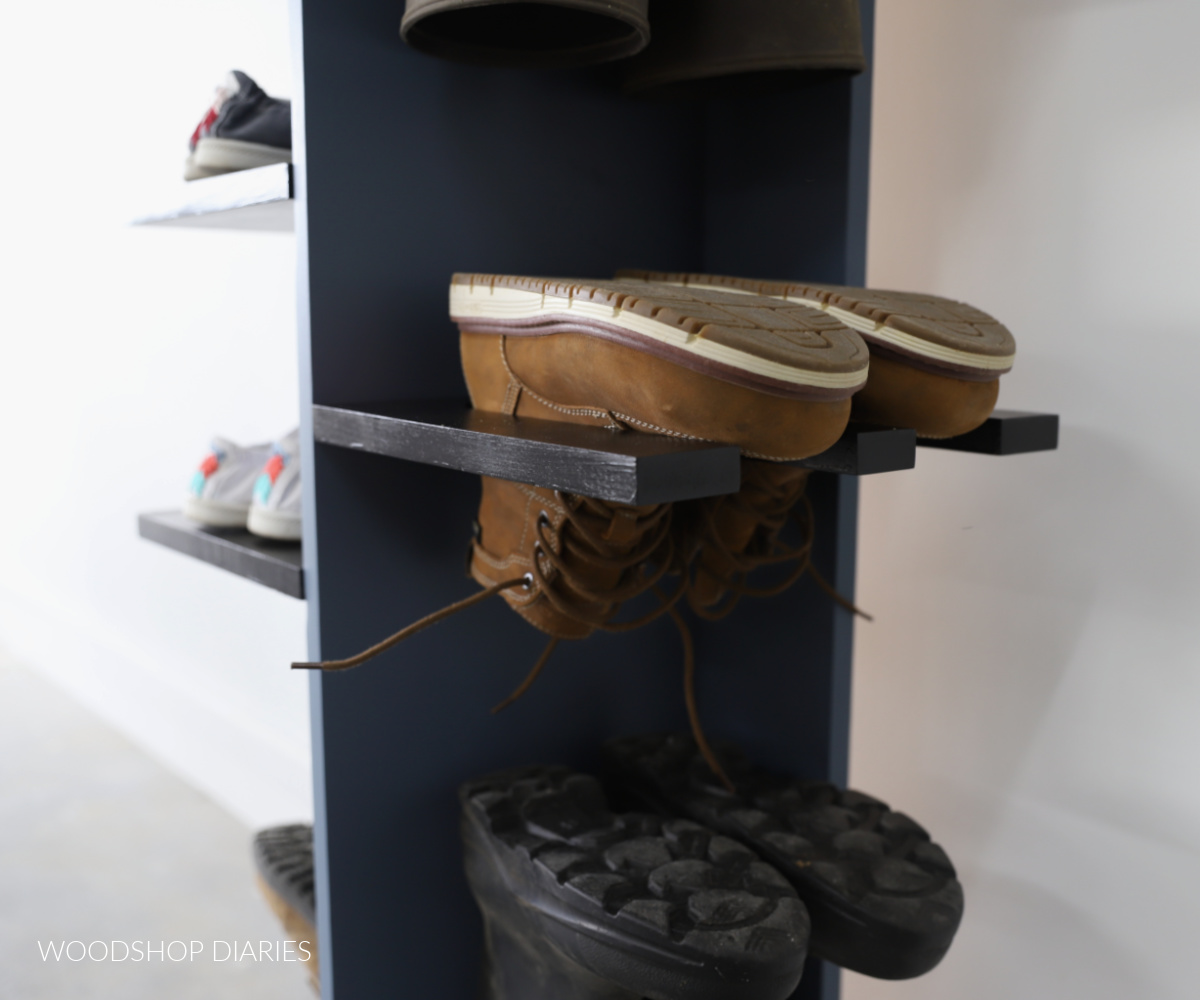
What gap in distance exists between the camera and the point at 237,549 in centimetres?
79

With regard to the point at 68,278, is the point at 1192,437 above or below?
below

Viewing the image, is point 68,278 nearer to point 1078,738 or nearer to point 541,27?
point 541,27

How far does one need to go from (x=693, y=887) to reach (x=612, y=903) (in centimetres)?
5

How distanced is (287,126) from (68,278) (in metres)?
1.60

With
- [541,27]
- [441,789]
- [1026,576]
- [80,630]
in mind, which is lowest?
[80,630]

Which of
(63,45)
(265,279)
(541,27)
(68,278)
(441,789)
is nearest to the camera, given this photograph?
(541,27)

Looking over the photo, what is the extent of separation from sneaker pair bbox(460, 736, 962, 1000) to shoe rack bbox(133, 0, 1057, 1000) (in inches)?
2.5

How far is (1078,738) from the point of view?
0.89m

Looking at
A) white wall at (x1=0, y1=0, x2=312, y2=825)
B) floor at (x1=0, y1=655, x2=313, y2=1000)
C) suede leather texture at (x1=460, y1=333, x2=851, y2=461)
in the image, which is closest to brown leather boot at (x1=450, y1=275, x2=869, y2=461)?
suede leather texture at (x1=460, y1=333, x2=851, y2=461)

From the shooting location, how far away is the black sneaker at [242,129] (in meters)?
0.76

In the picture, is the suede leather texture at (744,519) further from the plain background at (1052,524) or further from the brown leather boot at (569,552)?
the plain background at (1052,524)

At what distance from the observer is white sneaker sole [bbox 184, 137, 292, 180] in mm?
765

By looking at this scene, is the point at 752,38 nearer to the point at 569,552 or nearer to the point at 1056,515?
the point at 569,552

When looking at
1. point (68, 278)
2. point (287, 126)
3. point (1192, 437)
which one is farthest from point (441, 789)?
point (68, 278)
